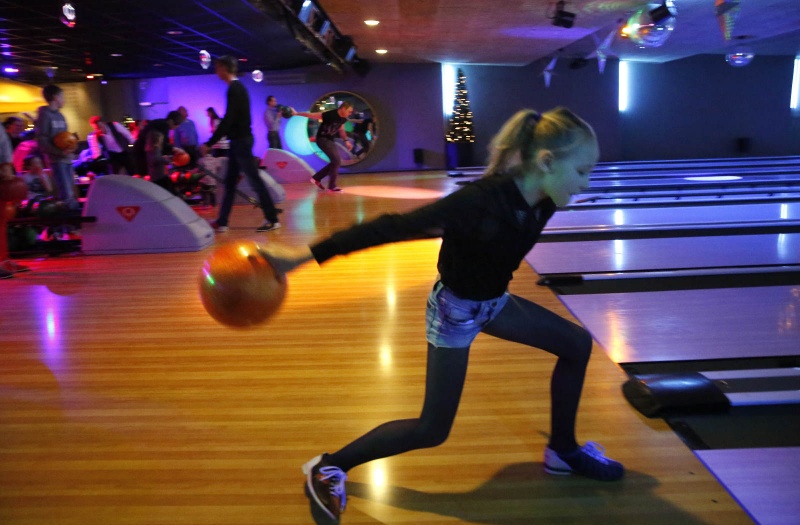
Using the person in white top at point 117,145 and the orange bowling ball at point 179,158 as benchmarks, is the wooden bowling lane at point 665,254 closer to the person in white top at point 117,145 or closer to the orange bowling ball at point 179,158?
the orange bowling ball at point 179,158

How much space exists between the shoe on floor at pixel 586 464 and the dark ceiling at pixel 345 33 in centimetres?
574

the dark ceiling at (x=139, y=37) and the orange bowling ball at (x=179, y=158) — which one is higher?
the dark ceiling at (x=139, y=37)

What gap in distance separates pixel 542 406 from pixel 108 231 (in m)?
4.32

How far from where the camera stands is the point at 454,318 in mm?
1510

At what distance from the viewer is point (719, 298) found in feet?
11.3

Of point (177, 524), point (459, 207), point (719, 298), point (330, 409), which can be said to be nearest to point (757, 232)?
point (719, 298)

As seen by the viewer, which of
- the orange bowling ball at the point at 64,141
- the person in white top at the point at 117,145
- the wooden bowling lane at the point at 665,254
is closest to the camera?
→ the wooden bowling lane at the point at 665,254

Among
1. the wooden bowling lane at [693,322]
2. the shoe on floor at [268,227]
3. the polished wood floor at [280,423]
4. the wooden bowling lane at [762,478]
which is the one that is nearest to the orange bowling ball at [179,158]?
the shoe on floor at [268,227]

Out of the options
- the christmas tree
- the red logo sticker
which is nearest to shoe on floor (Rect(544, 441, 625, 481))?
the red logo sticker

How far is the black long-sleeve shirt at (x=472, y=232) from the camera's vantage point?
1.36m

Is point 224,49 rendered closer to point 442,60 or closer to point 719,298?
point 442,60

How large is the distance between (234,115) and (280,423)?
397 centimetres

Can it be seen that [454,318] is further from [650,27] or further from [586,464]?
[650,27]

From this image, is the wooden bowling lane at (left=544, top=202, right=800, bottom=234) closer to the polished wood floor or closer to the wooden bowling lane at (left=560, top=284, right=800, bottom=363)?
the wooden bowling lane at (left=560, top=284, right=800, bottom=363)
